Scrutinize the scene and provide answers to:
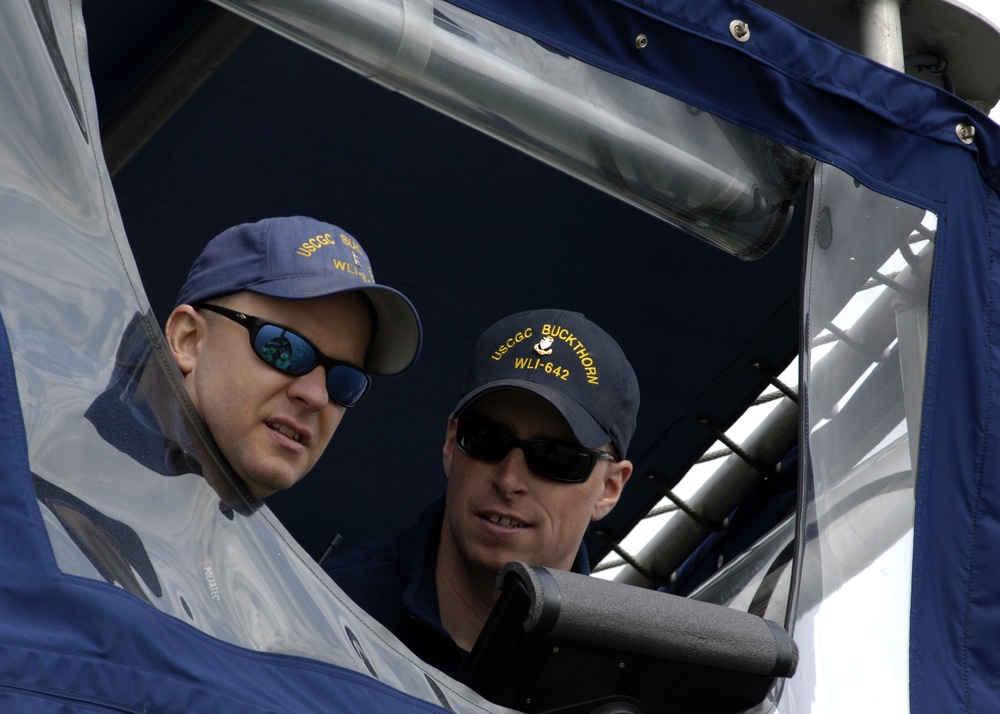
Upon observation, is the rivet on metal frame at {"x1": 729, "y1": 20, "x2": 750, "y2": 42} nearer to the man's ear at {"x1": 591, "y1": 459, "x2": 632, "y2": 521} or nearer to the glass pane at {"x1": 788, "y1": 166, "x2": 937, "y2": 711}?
the glass pane at {"x1": 788, "y1": 166, "x2": 937, "y2": 711}

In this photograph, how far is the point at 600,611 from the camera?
132cm

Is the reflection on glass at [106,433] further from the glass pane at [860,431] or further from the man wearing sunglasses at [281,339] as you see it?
the glass pane at [860,431]

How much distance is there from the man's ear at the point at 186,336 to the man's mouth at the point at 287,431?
0.13 meters

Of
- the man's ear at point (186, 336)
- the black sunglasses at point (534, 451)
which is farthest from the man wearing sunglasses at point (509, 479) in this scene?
the man's ear at point (186, 336)

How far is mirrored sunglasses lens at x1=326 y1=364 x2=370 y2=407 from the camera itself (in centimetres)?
152

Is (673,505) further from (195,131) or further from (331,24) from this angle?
(331,24)

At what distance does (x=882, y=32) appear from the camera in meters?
2.00

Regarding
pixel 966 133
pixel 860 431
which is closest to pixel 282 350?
pixel 860 431

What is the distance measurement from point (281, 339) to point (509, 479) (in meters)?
0.48

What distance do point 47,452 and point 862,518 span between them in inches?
44.3

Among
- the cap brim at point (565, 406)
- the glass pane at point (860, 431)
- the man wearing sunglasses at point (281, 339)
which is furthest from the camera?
the cap brim at point (565, 406)

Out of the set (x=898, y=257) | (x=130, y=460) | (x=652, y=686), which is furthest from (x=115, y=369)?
(x=898, y=257)

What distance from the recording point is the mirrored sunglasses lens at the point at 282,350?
4.82 feet

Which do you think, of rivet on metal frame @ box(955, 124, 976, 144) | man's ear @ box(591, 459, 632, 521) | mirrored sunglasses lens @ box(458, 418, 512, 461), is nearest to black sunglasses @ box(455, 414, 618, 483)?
mirrored sunglasses lens @ box(458, 418, 512, 461)
